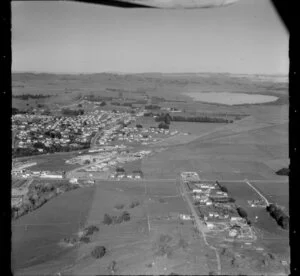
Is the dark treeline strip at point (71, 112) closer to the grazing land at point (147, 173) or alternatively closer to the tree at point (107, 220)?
the grazing land at point (147, 173)

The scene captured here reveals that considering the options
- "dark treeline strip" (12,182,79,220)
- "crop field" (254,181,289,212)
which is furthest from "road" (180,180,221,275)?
"dark treeline strip" (12,182,79,220)

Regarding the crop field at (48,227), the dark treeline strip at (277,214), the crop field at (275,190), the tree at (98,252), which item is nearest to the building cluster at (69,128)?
the crop field at (48,227)

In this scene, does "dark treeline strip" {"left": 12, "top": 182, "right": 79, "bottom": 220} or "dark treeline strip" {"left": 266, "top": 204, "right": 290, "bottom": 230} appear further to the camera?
"dark treeline strip" {"left": 12, "top": 182, "right": 79, "bottom": 220}

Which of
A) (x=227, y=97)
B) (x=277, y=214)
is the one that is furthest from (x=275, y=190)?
(x=227, y=97)

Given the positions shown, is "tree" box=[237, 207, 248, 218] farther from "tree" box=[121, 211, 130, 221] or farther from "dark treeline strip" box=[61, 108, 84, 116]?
"dark treeline strip" box=[61, 108, 84, 116]

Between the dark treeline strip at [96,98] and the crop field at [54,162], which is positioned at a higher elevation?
the dark treeline strip at [96,98]

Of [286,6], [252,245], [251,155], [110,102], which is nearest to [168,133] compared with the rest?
[110,102]

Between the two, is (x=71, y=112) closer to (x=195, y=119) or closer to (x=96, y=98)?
(x=96, y=98)
